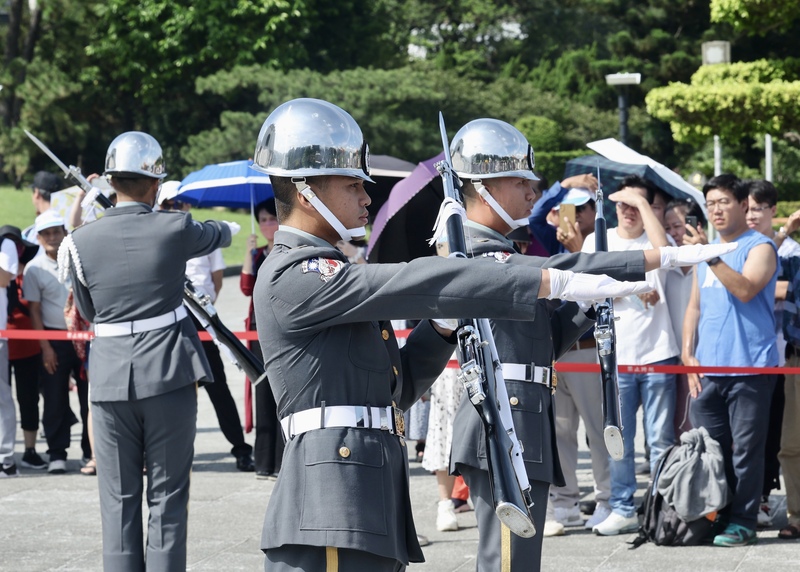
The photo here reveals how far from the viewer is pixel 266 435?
324 inches

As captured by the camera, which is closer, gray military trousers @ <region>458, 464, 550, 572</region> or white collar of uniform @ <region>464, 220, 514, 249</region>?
gray military trousers @ <region>458, 464, 550, 572</region>

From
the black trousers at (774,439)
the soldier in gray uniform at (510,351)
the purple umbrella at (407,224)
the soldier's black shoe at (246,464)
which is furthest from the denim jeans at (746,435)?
the soldier's black shoe at (246,464)

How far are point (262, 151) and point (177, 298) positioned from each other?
95.1 inches

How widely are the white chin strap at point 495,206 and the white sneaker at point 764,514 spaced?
2.89 meters

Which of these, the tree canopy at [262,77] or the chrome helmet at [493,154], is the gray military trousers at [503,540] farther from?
the tree canopy at [262,77]

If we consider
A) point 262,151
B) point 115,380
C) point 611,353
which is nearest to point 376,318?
point 262,151

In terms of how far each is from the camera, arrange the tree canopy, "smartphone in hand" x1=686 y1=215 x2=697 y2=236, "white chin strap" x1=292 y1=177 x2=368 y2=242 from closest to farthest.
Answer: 1. "white chin strap" x1=292 y1=177 x2=368 y2=242
2. "smartphone in hand" x1=686 y1=215 x2=697 y2=236
3. the tree canopy

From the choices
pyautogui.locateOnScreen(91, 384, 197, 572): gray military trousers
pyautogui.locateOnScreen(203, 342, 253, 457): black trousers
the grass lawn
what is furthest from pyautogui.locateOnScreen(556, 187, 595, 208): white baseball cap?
the grass lawn

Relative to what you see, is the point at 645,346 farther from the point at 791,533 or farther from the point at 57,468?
the point at 57,468

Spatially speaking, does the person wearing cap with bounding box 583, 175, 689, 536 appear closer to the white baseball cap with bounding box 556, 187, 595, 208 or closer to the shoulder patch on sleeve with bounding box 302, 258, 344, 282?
the white baseball cap with bounding box 556, 187, 595, 208

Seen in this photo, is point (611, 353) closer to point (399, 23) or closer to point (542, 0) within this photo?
point (399, 23)

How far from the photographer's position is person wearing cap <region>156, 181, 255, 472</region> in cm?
864

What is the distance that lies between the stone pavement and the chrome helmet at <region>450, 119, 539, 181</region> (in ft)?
7.48

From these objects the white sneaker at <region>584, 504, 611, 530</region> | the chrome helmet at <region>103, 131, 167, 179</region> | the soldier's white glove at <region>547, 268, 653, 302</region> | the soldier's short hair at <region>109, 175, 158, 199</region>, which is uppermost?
the chrome helmet at <region>103, 131, 167, 179</region>
